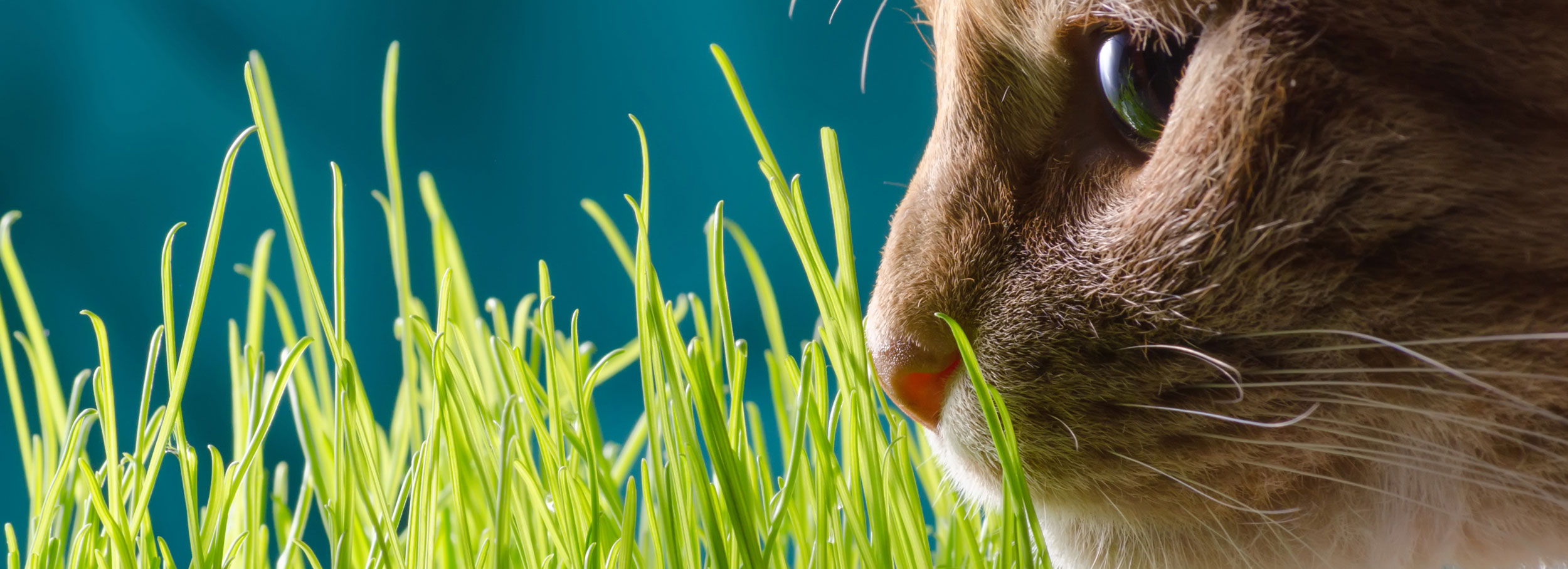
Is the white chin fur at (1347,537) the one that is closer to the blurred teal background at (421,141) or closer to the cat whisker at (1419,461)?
the cat whisker at (1419,461)

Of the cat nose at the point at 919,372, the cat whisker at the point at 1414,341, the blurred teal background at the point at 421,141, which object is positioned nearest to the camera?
the cat whisker at the point at 1414,341

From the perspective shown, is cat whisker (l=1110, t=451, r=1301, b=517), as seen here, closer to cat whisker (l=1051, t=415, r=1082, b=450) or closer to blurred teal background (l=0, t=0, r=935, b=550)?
cat whisker (l=1051, t=415, r=1082, b=450)

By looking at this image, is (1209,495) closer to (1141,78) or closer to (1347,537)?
(1347,537)

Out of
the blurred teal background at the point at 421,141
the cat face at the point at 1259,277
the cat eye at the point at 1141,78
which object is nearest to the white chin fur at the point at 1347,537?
the cat face at the point at 1259,277

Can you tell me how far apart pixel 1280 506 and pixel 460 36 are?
37.3 inches

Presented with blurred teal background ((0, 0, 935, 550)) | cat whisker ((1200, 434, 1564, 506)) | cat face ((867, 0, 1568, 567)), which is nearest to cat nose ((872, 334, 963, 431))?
cat face ((867, 0, 1568, 567))

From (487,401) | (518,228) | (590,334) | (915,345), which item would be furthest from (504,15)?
(915,345)

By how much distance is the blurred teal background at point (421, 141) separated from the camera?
0.96 meters

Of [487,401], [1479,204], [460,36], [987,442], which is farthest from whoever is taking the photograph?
[460,36]

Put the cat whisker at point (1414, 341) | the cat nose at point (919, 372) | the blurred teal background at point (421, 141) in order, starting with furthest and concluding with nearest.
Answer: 1. the blurred teal background at point (421, 141)
2. the cat nose at point (919, 372)
3. the cat whisker at point (1414, 341)

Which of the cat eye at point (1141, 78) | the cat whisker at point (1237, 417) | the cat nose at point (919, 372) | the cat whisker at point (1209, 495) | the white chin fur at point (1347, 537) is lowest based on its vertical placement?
the white chin fur at point (1347, 537)

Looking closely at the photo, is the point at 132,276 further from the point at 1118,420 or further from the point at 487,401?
the point at 1118,420

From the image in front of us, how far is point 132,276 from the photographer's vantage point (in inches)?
39.8

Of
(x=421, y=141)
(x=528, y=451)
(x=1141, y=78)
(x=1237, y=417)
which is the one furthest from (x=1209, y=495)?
(x=421, y=141)
